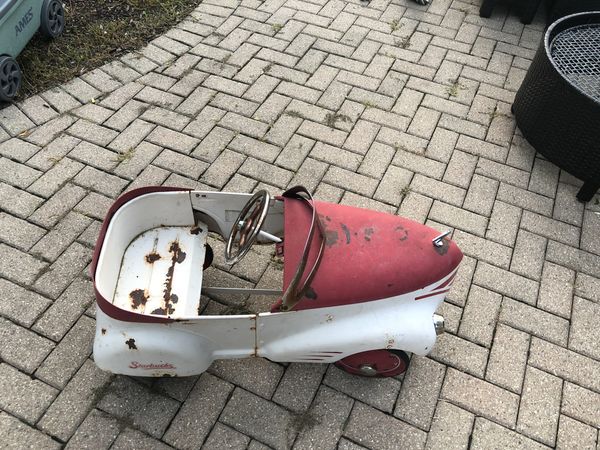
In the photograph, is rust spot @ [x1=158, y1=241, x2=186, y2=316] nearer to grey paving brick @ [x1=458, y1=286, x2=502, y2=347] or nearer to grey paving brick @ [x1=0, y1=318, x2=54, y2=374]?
grey paving brick @ [x1=0, y1=318, x2=54, y2=374]

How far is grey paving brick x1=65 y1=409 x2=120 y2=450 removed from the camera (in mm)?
2309

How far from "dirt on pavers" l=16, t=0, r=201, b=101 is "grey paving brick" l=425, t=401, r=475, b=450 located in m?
3.64

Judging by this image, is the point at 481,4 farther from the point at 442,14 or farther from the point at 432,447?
the point at 432,447

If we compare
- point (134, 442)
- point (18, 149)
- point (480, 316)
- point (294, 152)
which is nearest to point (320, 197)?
point (294, 152)

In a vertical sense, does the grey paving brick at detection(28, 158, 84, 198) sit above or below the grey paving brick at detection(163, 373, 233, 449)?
above

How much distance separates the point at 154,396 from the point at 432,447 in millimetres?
1347

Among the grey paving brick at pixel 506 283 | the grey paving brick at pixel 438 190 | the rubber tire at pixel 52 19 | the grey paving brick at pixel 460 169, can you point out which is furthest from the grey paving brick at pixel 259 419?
the rubber tire at pixel 52 19

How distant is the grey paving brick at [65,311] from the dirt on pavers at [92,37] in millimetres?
1886

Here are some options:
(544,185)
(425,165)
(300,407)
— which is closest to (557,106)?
(544,185)

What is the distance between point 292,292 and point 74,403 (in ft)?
4.07

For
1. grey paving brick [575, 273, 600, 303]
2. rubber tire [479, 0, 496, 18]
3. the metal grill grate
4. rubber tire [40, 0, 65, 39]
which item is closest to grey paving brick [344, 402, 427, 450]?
grey paving brick [575, 273, 600, 303]

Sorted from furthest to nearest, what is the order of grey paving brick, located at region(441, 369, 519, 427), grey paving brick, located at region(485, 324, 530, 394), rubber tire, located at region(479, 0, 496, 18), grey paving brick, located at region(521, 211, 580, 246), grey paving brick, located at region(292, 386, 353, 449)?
rubber tire, located at region(479, 0, 496, 18)
grey paving brick, located at region(521, 211, 580, 246)
grey paving brick, located at region(485, 324, 530, 394)
grey paving brick, located at region(441, 369, 519, 427)
grey paving brick, located at region(292, 386, 353, 449)

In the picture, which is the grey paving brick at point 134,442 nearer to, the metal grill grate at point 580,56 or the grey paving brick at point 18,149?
the grey paving brick at point 18,149

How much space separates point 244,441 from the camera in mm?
2354
